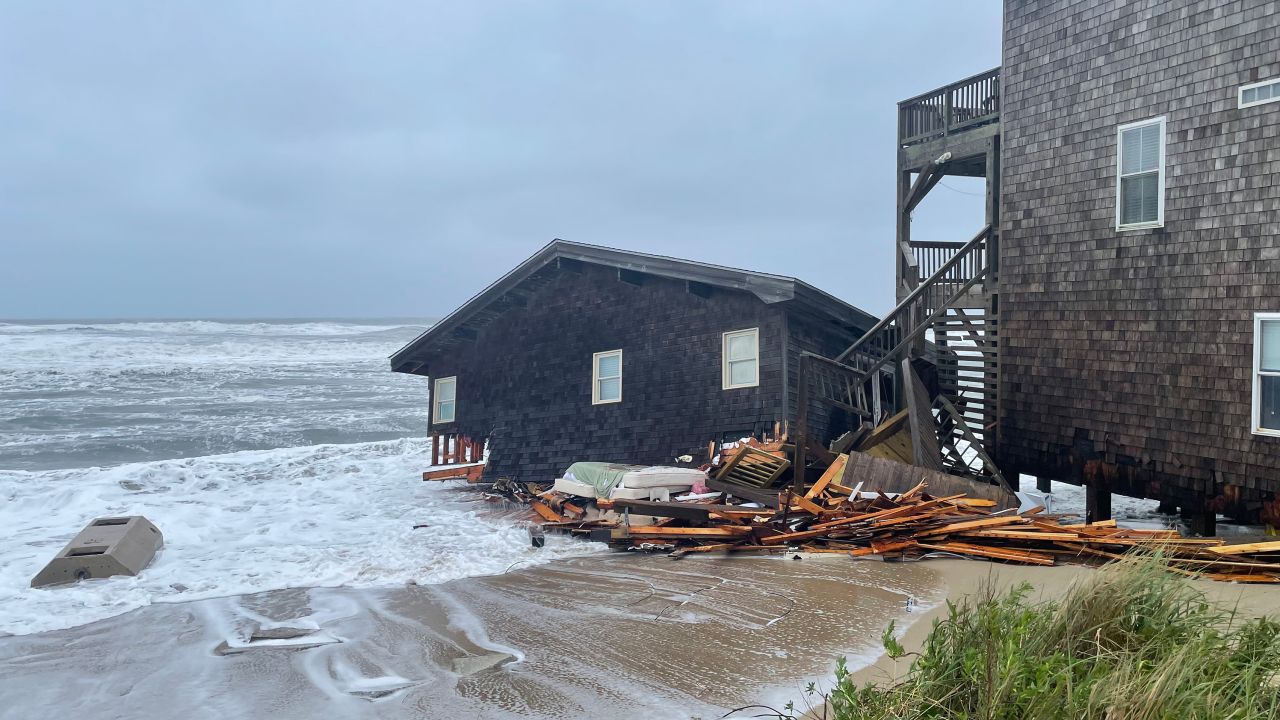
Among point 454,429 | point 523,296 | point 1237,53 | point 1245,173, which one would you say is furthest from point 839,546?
point 454,429

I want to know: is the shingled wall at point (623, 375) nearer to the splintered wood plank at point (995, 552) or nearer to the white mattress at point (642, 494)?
the white mattress at point (642, 494)

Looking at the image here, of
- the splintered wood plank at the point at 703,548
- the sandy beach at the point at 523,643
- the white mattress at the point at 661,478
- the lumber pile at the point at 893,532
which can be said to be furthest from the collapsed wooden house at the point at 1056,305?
the sandy beach at the point at 523,643

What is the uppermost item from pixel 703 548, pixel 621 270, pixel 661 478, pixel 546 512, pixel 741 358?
pixel 621 270

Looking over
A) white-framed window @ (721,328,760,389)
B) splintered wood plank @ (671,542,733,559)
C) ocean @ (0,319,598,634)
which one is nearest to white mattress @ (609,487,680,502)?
ocean @ (0,319,598,634)

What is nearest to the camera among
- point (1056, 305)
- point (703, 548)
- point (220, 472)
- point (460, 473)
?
point (703, 548)

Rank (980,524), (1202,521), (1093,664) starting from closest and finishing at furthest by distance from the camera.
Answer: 1. (1093,664)
2. (980,524)
3. (1202,521)

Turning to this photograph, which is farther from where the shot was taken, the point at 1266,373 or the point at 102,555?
the point at 102,555

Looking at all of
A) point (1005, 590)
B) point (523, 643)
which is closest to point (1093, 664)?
point (1005, 590)

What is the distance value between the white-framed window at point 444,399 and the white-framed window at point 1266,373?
1732 cm

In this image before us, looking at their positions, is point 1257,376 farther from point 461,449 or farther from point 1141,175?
point 461,449

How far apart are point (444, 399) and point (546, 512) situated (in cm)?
926

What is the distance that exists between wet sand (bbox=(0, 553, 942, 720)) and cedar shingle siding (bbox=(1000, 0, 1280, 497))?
4.28m

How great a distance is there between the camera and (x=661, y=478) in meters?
14.5

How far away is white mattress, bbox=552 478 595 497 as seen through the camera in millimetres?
16016
